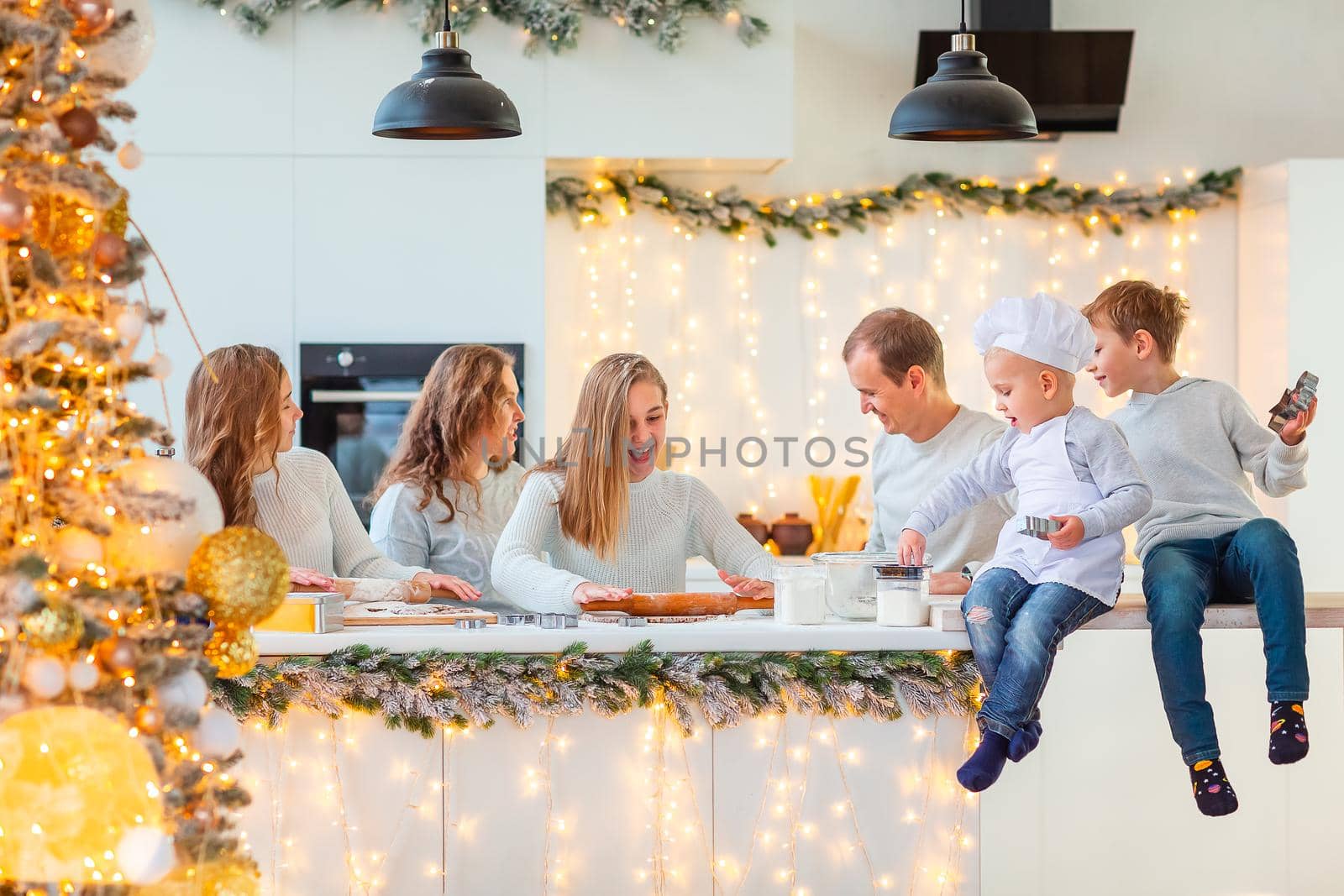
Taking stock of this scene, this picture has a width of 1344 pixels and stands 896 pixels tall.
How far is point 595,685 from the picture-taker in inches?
83.3

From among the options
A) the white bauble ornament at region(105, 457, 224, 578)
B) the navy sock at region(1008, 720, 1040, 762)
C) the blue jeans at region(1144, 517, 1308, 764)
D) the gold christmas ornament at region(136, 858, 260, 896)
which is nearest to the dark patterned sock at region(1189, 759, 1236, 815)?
the blue jeans at region(1144, 517, 1308, 764)

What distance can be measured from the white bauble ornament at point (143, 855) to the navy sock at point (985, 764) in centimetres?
123

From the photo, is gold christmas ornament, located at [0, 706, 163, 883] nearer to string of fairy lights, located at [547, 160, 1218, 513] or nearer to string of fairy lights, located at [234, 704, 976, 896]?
string of fairy lights, located at [234, 704, 976, 896]

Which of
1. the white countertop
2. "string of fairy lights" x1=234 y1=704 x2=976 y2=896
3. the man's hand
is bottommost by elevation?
"string of fairy lights" x1=234 y1=704 x2=976 y2=896

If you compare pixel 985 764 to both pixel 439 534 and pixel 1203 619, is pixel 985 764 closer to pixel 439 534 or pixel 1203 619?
pixel 1203 619

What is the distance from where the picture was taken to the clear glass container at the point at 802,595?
2211 millimetres

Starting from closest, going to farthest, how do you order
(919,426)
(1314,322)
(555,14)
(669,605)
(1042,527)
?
(1042,527)
(669,605)
(919,426)
(555,14)
(1314,322)

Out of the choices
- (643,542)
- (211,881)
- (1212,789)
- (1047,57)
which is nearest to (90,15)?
(211,881)

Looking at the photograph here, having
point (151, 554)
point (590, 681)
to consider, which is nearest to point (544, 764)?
point (590, 681)

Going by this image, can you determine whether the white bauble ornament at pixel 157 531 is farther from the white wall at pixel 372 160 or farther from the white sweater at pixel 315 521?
the white wall at pixel 372 160

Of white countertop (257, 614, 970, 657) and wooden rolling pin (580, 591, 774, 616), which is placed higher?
wooden rolling pin (580, 591, 774, 616)

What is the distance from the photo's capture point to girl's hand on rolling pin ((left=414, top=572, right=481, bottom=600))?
2.65 m

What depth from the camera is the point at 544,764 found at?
7.06 ft

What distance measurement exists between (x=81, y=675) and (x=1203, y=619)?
1665 mm
